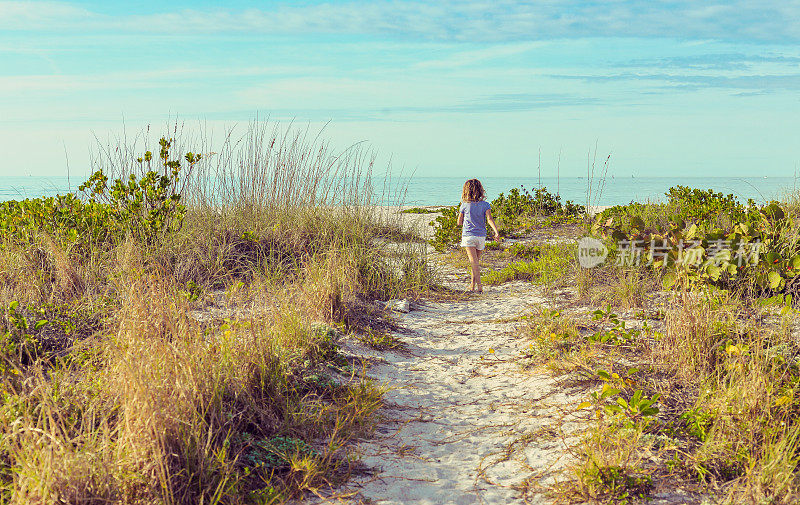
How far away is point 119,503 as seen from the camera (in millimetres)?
2303

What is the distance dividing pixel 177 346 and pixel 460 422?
1.69 meters

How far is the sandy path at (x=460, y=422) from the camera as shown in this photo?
2.74m

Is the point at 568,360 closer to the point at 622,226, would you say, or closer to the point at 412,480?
the point at 412,480

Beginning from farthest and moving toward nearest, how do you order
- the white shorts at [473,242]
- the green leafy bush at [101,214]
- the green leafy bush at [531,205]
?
the green leafy bush at [531,205]
the white shorts at [473,242]
the green leafy bush at [101,214]

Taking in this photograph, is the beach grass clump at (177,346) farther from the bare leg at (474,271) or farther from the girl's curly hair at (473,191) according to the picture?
the girl's curly hair at (473,191)

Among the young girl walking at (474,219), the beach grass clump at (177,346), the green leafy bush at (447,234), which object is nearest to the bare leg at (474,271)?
the young girl walking at (474,219)

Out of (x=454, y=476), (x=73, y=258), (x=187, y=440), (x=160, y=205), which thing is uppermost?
(x=160, y=205)

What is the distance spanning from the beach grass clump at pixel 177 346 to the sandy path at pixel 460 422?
0.79ft

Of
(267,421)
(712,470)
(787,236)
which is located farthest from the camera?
(787,236)

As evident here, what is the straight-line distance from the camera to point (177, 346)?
2.94 m

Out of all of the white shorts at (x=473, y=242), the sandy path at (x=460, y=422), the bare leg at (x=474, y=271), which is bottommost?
the sandy path at (x=460, y=422)

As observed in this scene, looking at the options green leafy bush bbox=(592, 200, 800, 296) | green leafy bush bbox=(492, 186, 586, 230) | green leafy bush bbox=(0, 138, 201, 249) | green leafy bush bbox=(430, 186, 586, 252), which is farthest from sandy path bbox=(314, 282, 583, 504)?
green leafy bush bbox=(492, 186, 586, 230)

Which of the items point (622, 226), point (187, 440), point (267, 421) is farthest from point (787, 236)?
point (187, 440)

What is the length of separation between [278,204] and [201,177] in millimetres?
1167
